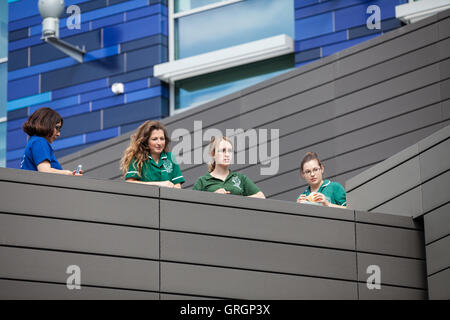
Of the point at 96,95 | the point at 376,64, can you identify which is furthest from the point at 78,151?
the point at 376,64

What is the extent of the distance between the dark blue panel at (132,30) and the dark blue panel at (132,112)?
3.12 ft

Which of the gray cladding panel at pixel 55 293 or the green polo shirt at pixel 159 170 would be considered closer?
the gray cladding panel at pixel 55 293

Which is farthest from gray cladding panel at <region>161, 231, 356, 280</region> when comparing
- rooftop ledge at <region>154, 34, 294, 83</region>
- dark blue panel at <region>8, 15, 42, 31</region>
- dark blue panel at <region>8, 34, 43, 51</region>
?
dark blue panel at <region>8, 15, 42, 31</region>

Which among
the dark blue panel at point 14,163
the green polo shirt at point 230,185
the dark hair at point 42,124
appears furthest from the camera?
the dark blue panel at point 14,163

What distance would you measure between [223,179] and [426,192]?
68.8 inches

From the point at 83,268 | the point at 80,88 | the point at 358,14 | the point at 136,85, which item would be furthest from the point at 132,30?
the point at 83,268

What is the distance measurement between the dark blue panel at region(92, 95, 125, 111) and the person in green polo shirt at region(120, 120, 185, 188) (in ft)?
16.9

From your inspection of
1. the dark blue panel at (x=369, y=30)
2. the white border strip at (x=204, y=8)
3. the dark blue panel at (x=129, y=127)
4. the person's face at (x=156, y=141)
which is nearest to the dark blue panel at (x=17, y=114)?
the dark blue panel at (x=129, y=127)

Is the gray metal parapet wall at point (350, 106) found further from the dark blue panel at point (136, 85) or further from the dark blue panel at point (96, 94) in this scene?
the dark blue panel at point (96, 94)

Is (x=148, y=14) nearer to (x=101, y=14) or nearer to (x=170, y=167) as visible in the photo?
(x=101, y=14)

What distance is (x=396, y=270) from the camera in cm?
830

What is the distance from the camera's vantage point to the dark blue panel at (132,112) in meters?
13.1

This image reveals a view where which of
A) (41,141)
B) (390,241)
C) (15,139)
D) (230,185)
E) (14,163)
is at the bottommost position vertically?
(390,241)

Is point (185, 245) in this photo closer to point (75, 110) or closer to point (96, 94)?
point (96, 94)
